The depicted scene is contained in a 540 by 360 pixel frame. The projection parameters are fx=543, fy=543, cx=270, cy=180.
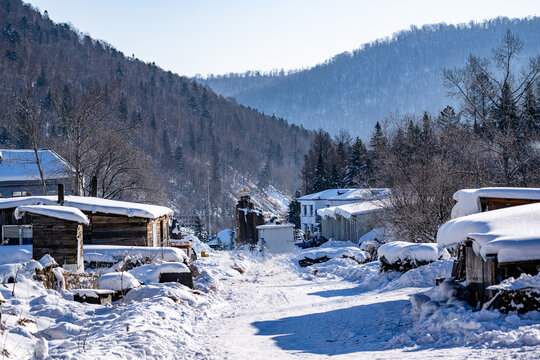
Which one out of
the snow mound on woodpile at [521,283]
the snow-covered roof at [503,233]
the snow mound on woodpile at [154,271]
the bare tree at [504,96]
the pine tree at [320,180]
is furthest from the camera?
the pine tree at [320,180]

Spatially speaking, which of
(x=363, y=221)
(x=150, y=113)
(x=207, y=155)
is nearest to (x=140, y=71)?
(x=150, y=113)

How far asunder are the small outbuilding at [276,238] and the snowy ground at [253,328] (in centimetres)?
2360

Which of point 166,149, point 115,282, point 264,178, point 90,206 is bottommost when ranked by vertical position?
point 115,282

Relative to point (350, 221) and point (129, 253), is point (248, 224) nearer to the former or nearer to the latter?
point (350, 221)

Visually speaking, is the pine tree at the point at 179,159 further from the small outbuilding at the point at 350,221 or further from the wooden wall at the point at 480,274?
the wooden wall at the point at 480,274

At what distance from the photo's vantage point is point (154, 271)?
17.2 m

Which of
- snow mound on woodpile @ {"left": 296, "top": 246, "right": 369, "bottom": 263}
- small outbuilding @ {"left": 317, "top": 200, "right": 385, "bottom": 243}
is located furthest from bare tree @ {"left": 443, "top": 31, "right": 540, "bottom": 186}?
small outbuilding @ {"left": 317, "top": 200, "right": 385, "bottom": 243}

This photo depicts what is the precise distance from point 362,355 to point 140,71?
172934 millimetres

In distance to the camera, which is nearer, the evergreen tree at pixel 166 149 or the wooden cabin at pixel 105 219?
the wooden cabin at pixel 105 219

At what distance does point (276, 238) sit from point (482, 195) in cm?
2743

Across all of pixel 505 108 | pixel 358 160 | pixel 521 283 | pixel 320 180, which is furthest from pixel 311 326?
pixel 320 180

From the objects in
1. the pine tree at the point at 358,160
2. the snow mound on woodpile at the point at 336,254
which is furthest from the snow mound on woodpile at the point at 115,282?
the pine tree at the point at 358,160

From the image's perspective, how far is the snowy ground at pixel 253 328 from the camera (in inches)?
350

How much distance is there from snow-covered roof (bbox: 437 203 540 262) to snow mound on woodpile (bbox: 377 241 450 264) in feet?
23.4
